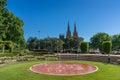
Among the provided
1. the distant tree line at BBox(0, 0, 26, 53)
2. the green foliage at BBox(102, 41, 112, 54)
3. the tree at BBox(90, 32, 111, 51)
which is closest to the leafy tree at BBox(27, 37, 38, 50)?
the tree at BBox(90, 32, 111, 51)

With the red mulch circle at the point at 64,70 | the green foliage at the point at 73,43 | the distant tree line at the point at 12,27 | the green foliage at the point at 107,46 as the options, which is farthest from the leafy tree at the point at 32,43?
the red mulch circle at the point at 64,70

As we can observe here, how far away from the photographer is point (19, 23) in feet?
144

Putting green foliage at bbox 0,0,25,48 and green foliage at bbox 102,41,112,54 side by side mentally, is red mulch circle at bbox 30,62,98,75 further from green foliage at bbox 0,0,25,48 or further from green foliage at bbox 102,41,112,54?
green foliage at bbox 0,0,25,48

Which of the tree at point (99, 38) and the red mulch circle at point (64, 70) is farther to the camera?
the tree at point (99, 38)

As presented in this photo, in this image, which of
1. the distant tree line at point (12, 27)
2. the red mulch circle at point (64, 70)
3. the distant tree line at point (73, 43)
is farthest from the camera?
the distant tree line at point (73, 43)

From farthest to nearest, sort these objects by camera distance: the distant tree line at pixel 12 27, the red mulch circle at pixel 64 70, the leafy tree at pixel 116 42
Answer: the leafy tree at pixel 116 42, the distant tree line at pixel 12 27, the red mulch circle at pixel 64 70

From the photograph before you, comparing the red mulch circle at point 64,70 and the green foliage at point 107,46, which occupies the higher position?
the green foliage at point 107,46

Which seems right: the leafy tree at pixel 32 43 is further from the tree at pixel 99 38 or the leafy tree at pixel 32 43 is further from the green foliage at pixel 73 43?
the tree at pixel 99 38

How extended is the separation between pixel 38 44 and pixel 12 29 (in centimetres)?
3354

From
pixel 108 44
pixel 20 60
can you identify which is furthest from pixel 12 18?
pixel 108 44

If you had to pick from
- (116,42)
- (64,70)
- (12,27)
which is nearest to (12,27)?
(12,27)

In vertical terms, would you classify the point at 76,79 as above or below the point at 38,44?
below

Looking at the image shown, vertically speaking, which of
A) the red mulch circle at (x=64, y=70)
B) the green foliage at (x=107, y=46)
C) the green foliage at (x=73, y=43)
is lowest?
the red mulch circle at (x=64, y=70)

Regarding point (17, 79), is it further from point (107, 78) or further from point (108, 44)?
point (108, 44)
